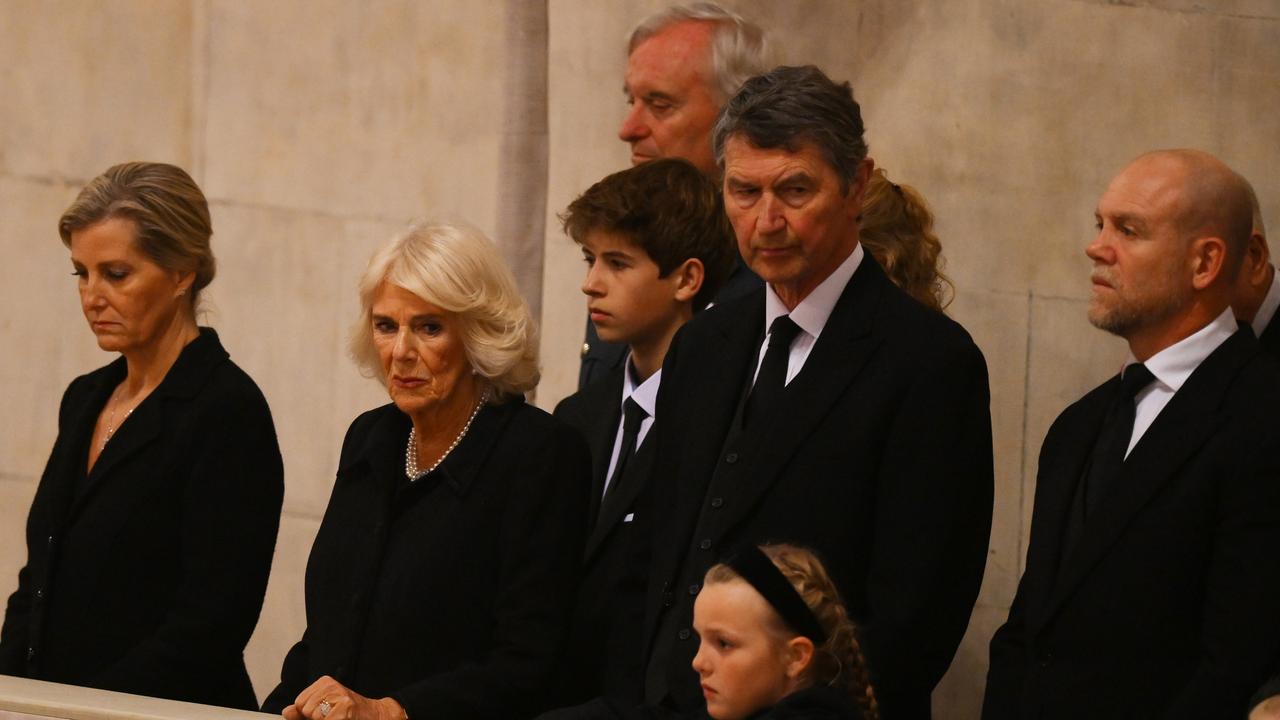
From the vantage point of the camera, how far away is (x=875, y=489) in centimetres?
336

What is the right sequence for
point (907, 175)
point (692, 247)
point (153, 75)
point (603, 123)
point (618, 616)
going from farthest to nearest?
Result: point (153, 75) < point (603, 123) < point (907, 175) < point (692, 247) < point (618, 616)

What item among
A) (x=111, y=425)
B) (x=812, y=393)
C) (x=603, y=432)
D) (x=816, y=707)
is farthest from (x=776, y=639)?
(x=111, y=425)

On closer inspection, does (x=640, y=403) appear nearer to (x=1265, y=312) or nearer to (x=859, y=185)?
(x=859, y=185)

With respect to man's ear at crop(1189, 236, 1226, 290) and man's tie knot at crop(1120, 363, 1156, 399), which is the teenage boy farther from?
man's ear at crop(1189, 236, 1226, 290)

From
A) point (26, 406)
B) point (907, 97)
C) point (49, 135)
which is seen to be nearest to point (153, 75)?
point (49, 135)

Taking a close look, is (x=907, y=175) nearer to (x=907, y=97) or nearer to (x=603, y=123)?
(x=907, y=97)

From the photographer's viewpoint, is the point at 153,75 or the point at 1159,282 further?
the point at 153,75

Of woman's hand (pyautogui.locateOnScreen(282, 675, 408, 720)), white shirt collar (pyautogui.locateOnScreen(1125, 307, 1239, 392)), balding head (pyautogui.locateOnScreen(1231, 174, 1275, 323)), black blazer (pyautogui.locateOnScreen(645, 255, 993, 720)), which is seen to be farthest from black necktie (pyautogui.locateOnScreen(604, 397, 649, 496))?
balding head (pyautogui.locateOnScreen(1231, 174, 1275, 323))

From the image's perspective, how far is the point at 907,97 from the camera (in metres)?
5.52

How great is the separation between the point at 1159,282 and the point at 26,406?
4297mm

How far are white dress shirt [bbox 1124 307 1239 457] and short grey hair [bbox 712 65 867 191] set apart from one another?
69 cm

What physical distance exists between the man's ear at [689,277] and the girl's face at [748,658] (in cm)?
119

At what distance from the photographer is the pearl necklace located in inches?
148

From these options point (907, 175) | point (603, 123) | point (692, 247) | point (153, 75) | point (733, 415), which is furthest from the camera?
point (153, 75)
